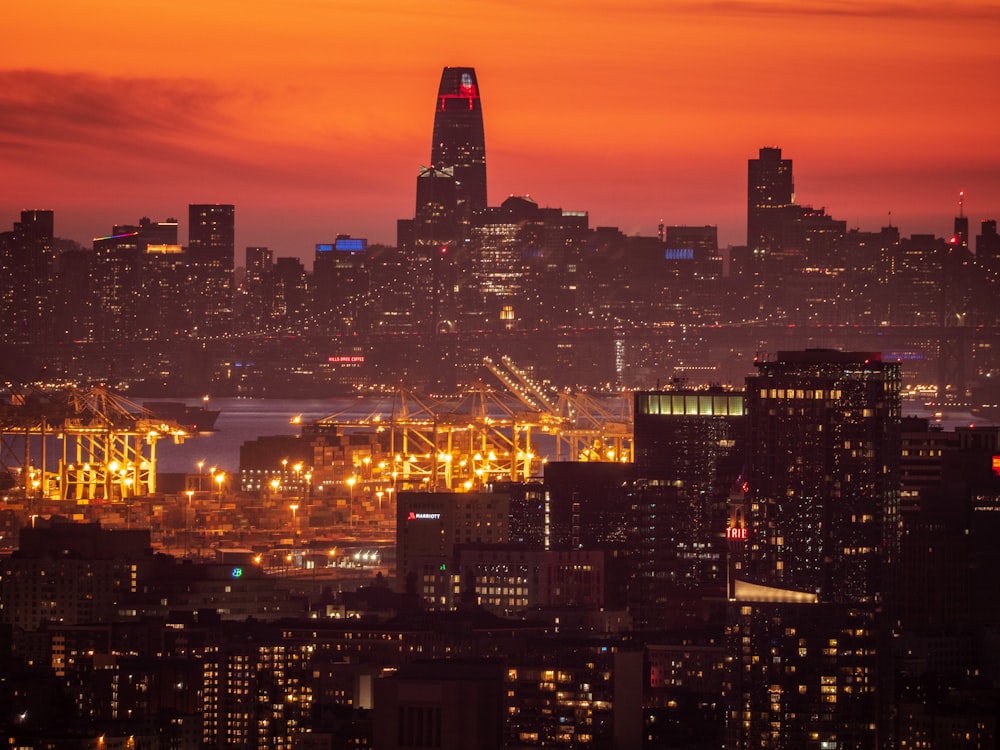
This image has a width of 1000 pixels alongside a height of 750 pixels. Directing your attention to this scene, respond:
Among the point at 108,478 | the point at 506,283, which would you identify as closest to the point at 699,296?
the point at 506,283

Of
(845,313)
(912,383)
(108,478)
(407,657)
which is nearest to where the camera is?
(407,657)

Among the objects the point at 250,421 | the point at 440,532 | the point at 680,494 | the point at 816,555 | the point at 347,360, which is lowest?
the point at 816,555

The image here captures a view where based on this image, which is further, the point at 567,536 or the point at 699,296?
the point at 699,296

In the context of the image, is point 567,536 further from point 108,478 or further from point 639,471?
point 108,478

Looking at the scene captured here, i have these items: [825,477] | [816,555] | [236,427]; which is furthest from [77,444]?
[816,555]

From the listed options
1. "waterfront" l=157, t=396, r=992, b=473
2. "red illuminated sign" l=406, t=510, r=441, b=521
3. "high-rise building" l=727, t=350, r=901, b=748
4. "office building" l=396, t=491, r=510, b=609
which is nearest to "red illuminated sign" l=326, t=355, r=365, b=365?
"waterfront" l=157, t=396, r=992, b=473

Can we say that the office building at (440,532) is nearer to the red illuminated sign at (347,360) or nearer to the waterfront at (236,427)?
the waterfront at (236,427)

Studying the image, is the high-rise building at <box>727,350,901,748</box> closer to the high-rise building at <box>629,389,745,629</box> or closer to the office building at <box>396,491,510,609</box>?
the high-rise building at <box>629,389,745,629</box>

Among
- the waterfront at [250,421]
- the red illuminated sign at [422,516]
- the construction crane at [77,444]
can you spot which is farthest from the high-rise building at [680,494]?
the waterfront at [250,421]

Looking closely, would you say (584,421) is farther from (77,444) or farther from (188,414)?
(188,414)
